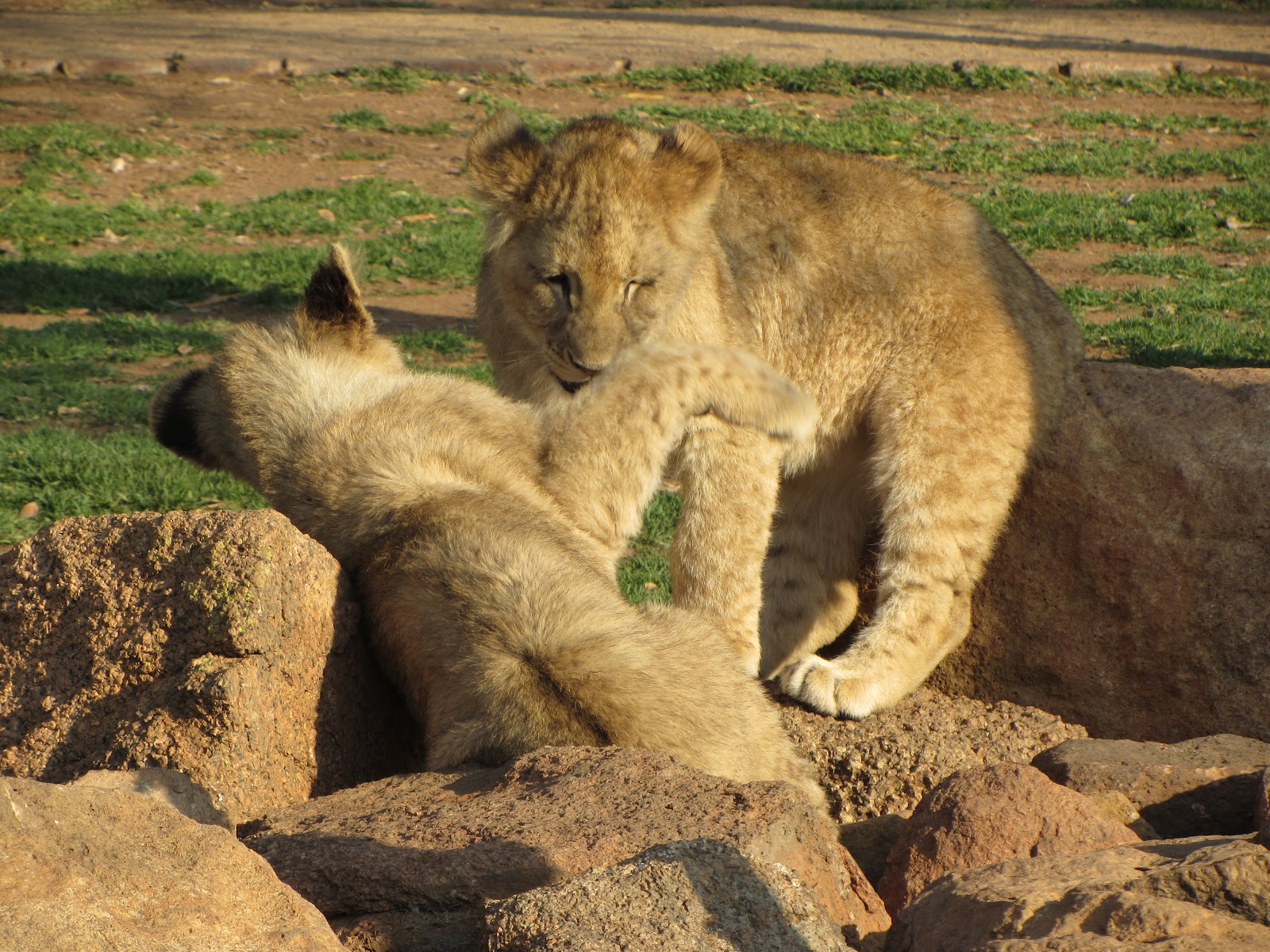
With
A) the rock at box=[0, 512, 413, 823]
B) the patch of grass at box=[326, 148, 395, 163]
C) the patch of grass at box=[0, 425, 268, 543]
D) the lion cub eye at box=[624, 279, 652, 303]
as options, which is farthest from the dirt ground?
the rock at box=[0, 512, 413, 823]

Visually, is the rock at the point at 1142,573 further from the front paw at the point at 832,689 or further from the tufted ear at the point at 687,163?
the tufted ear at the point at 687,163

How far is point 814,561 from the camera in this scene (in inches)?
234

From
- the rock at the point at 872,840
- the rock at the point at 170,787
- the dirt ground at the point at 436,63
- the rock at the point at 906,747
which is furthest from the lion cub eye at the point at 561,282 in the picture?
the dirt ground at the point at 436,63

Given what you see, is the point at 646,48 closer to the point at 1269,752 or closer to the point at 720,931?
the point at 1269,752

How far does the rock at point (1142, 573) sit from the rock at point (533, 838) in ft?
8.59

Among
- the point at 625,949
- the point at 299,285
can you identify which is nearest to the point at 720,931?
the point at 625,949

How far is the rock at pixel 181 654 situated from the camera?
3.40 meters

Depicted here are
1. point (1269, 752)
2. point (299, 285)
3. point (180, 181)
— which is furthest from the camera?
point (180, 181)

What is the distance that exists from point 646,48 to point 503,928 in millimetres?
18476

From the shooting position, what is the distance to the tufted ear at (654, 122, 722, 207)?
5.51 metres

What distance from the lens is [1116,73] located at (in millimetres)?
19234

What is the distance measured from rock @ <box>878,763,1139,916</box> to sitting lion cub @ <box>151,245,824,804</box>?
48 centimetres

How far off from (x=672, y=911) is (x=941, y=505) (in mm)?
3328

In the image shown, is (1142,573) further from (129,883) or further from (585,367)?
(129,883)
